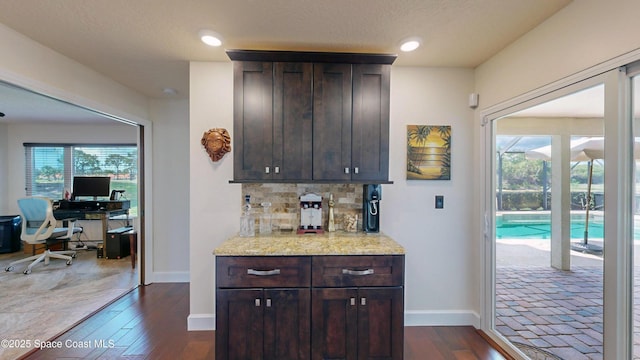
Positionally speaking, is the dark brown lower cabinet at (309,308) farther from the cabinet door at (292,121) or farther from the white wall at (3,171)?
the white wall at (3,171)

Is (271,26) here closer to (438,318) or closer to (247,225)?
(247,225)

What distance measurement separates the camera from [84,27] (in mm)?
2012

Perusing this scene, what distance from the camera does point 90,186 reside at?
530 cm

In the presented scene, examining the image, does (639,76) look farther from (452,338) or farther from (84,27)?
(84,27)

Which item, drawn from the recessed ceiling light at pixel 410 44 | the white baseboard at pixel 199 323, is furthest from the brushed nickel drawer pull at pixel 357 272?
the recessed ceiling light at pixel 410 44

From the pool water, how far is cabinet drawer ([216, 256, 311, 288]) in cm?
180

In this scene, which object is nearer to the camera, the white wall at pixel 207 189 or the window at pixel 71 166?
the white wall at pixel 207 189

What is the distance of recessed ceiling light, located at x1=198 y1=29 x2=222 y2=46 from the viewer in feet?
6.83

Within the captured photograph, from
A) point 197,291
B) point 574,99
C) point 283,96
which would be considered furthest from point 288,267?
point 574,99

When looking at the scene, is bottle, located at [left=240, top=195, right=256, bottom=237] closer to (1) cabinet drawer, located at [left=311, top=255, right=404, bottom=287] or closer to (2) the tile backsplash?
(2) the tile backsplash

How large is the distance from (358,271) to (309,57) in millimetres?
1730

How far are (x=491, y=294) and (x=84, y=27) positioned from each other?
13.0 feet

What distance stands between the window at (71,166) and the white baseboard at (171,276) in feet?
8.77

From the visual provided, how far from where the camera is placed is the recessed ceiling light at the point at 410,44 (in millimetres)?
2188
